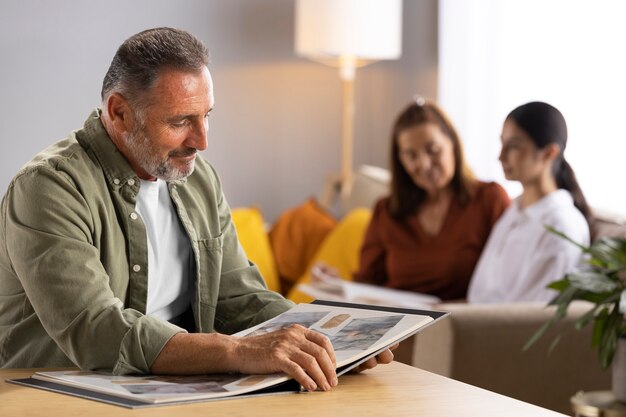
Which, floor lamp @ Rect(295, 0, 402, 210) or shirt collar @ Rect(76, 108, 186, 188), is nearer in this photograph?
shirt collar @ Rect(76, 108, 186, 188)

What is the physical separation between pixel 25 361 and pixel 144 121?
41 cm

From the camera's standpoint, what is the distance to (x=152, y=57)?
1562 mm

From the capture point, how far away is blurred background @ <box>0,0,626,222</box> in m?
3.83

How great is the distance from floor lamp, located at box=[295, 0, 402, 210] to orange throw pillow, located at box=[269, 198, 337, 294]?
1.25 feet

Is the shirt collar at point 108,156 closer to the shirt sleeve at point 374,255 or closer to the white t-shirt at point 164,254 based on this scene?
the white t-shirt at point 164,254

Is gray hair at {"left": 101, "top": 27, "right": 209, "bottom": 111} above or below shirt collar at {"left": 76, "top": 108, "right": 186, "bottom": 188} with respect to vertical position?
above

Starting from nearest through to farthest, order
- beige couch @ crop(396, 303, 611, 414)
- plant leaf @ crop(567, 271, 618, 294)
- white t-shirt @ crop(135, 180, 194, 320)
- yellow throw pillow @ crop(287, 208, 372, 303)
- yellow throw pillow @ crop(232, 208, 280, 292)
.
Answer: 1. white t-shirt @ crop(135, 180, 194, 320)
2. plant leaf @ crop(567, 271, 618, 294)
3. beige couch @ crop(396, 303, 611, 414)
4. yellow throw pillow @ crop(287, 208, 372, 303)
5. yellow throw pillow @ crop(232, 208, 280, 292)

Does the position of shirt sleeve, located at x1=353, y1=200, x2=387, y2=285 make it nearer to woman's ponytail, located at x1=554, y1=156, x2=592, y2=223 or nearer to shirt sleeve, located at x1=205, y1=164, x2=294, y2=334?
woman's ponytail, located at x1=554, y1=156, x2=592, y2=223

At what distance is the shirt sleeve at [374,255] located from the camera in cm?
386

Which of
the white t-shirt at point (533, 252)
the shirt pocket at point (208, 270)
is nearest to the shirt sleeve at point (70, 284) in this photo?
the shirt pocket at point (208, 270)

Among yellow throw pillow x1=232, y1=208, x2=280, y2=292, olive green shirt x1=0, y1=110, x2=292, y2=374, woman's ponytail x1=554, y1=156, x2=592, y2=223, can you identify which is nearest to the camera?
olive green shirt x1=0, y1=110, x2=292, y2=374

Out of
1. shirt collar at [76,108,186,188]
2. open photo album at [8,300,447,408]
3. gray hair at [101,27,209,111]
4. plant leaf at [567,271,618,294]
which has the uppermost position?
gray hair at [101,27,209,111]

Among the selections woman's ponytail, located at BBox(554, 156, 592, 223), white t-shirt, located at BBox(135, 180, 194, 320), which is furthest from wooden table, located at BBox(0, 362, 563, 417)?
woman's ponytail, located at BBox(554, 156, 592, 223)

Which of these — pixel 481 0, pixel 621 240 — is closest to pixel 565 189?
pixel 621 240
